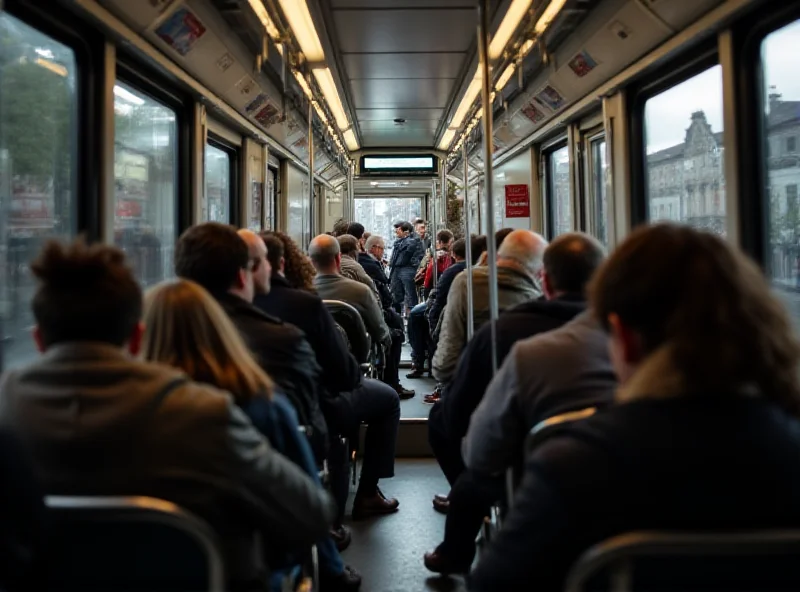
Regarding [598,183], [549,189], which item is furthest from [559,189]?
[598,183]

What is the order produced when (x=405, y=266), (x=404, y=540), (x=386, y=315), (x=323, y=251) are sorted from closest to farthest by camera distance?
(x=404, y=540) → (x=323, y=251) → (x=386, y=315) → (x=405, y=266)

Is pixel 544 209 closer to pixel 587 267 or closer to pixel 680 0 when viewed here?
pixel 680 0

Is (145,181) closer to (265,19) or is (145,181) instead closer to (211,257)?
(265,19)

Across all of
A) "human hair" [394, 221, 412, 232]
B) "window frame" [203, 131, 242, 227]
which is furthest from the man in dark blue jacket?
"window frame" [203, 131, 242, 227]

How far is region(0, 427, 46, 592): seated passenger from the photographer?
1066mm

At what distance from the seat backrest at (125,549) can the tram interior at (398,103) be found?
0.41 metres

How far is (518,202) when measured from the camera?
6.74m

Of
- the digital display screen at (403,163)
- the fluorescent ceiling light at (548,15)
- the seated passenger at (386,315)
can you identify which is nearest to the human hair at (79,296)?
the fluorescent ceiling light at (548,15)

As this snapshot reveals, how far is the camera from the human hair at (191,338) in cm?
152

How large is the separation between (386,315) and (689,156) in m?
3.33

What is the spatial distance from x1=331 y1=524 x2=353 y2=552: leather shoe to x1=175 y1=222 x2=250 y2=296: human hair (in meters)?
1.47

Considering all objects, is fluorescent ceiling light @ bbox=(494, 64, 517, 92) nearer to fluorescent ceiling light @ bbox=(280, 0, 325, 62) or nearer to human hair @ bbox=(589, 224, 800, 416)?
fluorescent ceiling light @ bbox=(280, 0, 325, 62)

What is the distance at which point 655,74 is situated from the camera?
3789 millimetres

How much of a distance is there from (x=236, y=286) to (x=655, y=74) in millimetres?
2566
